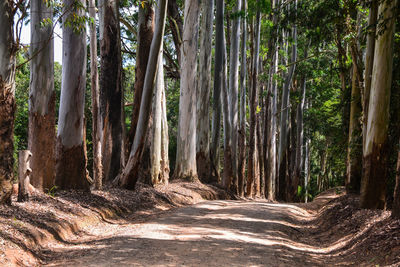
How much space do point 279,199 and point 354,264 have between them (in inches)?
981

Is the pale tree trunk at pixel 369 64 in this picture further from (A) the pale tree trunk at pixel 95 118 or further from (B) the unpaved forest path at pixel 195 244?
(A) the pale tree trunk at pixel 95 118

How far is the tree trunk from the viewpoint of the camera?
7672 millimetres

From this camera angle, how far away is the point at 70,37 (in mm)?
10031

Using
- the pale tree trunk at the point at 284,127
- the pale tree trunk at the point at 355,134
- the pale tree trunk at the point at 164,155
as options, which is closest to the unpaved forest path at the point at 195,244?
the pale tree trunk at the point at 355,134

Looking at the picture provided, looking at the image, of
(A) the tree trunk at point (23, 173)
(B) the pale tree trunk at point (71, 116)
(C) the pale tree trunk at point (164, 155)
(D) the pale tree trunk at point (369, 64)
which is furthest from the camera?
(C) the pale tree trunk at point (164, 155)

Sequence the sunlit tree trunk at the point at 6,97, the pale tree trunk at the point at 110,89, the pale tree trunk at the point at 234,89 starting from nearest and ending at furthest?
the sunlit tree trunk at the point at 6,97, the pale tree trunk at the point at 110,89, the pale tree trunk at the point at 234,89

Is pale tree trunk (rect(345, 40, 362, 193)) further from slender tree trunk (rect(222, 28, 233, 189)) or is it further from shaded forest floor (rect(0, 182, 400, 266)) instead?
slender tree trunk (rect(222, 28, 233, 189))

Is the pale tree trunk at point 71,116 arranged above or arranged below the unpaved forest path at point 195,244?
above

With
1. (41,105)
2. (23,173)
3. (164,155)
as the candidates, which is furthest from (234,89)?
(23,173)

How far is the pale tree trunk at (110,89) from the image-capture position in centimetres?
1325

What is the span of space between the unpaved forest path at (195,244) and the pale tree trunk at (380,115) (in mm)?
1794

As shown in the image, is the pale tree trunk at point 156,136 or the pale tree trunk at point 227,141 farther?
the pale tree trunk at point 227,141

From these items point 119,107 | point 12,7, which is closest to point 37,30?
point 12,7

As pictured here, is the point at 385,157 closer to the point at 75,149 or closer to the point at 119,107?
the point at 75,149
